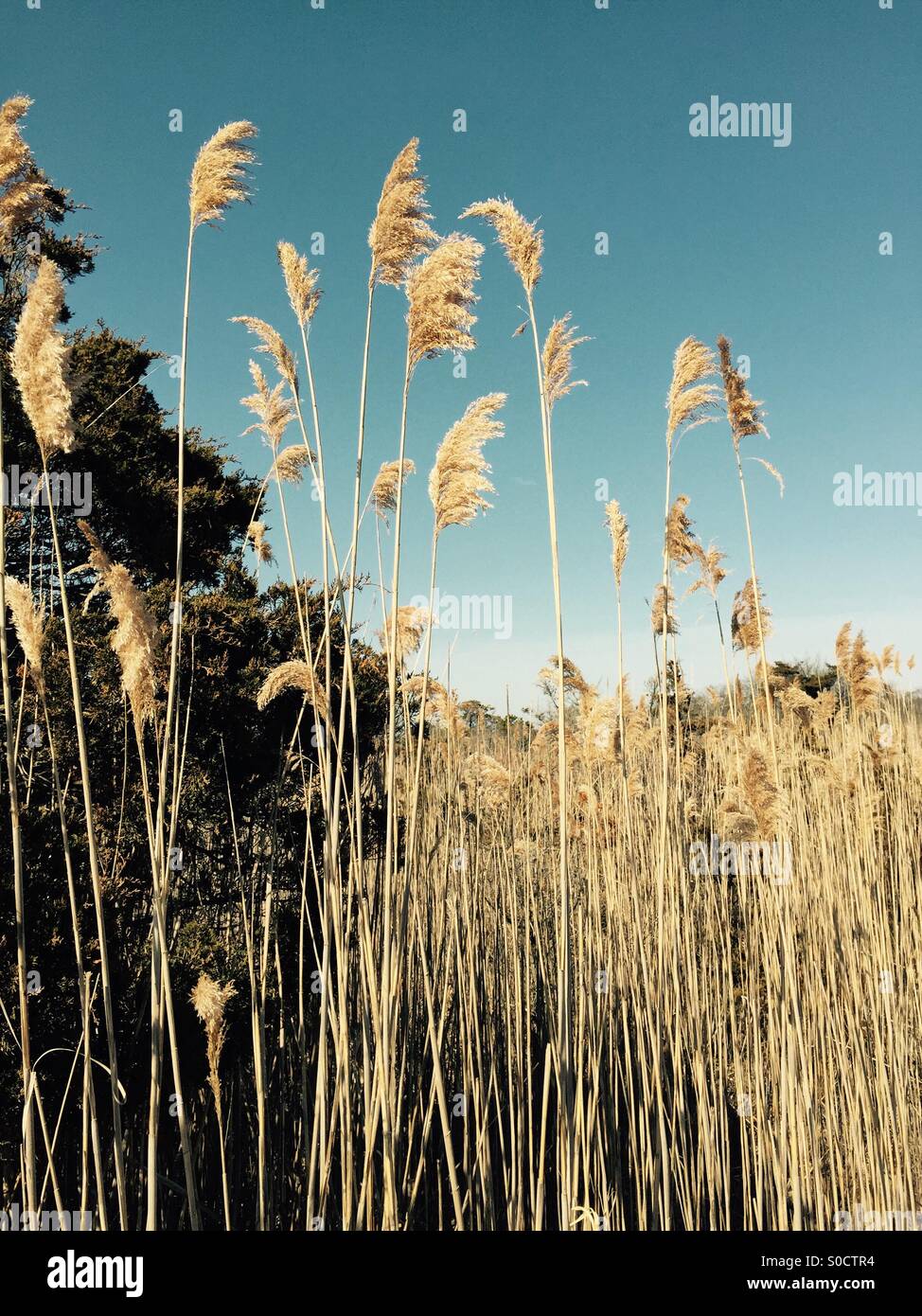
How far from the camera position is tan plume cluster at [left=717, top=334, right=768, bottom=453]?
2.30 metres

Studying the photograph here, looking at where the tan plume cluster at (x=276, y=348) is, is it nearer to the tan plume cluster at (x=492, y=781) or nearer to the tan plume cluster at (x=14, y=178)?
the tan plume cluster at (x=14, y=178)

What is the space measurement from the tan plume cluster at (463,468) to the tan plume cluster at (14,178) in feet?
3.02

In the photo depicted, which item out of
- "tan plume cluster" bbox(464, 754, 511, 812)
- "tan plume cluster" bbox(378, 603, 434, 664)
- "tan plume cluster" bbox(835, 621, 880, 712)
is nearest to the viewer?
"tan plume cluster" bbox(378, 603, 434, 664)

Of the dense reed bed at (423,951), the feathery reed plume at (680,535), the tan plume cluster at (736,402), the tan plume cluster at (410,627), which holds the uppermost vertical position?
the tan plume cluster at (736,402)

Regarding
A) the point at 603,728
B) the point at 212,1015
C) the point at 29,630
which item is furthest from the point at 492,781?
the point at 29,630

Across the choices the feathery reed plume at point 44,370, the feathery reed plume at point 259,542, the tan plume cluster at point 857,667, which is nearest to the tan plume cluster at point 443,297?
the feathery reed plume at point 44,370

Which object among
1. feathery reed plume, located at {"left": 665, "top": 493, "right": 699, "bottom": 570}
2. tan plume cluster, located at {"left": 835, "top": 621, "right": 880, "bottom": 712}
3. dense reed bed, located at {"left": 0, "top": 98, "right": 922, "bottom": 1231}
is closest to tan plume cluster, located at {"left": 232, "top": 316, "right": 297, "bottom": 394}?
dense reed bed, located at {"left": 0, "top": 98, "right": 922, "bottom": 1231}

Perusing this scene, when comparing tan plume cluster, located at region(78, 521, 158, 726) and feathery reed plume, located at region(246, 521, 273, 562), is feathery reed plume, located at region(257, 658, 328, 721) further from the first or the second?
feathery reed plume, located at region(246, 521, 273, 562)

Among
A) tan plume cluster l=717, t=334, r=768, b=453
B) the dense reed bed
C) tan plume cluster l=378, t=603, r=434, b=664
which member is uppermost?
tan plume cluster l=717, t=334, r=768, b=453

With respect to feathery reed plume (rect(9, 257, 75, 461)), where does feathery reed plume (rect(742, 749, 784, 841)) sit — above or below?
below

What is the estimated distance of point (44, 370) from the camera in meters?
1.27

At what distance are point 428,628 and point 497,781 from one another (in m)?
2.10

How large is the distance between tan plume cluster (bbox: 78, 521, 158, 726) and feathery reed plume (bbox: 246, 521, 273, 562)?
3.80 feet

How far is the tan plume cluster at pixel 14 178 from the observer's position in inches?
53.3
